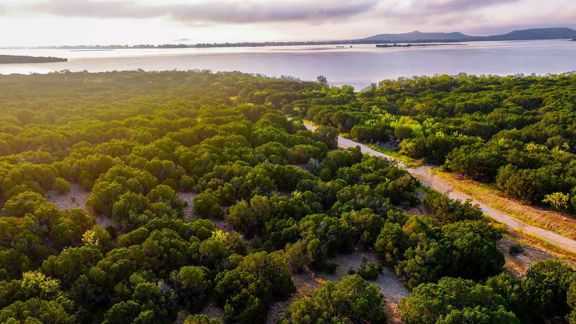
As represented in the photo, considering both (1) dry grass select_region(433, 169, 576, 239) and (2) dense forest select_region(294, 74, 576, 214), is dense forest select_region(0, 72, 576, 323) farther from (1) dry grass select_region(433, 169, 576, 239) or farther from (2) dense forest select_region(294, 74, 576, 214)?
(1) dry grass select_region(433, 169, 576, 239)

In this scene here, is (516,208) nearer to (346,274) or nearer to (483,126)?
(346,274)

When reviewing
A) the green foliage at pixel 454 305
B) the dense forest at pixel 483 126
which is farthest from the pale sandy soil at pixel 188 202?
the dense forest at pixel 483 126

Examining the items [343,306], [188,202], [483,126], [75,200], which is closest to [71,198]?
[75,200]

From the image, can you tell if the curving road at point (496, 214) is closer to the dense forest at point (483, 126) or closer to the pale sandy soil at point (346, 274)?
the dense forest at point (483, 126)

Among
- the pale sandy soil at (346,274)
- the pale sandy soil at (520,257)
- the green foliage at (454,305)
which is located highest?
the green foliage at (454,305)

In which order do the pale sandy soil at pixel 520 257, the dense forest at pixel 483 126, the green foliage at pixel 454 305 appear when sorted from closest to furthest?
the green foliage at pixel 454 305
the pale sandy soil at pixel 520 257
the dense forest at pixel 483 126

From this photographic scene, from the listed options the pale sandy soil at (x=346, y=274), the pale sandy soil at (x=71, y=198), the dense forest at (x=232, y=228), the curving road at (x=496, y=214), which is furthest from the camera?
the curving road at (x=496, y=214)

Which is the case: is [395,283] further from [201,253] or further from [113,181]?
[113,181]

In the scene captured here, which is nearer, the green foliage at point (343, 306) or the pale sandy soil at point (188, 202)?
the green foliage at point (343, 306)
